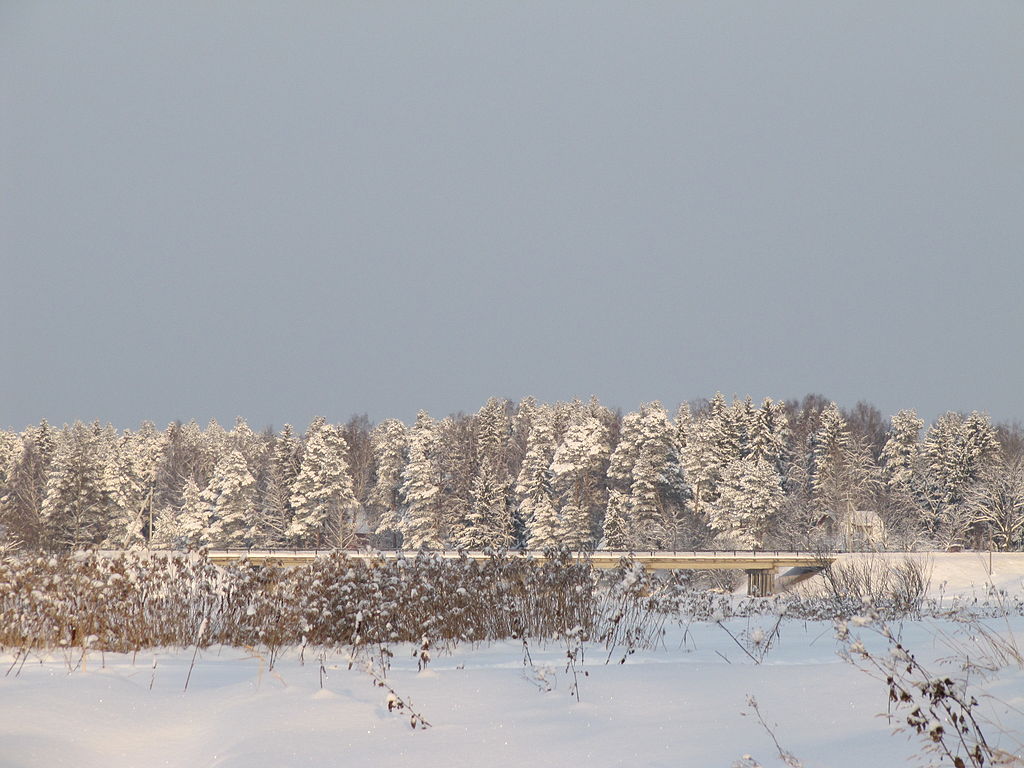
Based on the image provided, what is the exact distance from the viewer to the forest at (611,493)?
4878 centimetres

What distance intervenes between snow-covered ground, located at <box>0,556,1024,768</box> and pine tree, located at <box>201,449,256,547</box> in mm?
45176

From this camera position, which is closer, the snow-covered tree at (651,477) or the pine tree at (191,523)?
the snow-covered tree at (651,477)

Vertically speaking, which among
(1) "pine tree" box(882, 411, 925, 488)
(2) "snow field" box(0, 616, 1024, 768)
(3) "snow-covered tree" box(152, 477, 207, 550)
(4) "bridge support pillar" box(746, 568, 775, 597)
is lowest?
(4) "bridge support pillar" box(746, 568, 775, 597)

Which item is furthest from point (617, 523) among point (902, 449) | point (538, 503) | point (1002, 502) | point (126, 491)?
point (126, 491)

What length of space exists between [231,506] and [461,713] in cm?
4884

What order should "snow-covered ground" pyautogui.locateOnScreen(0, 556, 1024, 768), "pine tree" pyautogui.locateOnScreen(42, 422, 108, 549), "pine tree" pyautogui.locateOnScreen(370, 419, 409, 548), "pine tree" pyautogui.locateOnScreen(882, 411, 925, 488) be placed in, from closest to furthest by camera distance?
"snow-covered ground" pyautogui.locateOnScreen(0, 556, 1024, 768) < "pine tree" pyautogui.locateOnScreen(42, 422, 108, 549) < "pine tree" pyautogui.locateOnScreen(882, 411, 925, 488) < "pine tree" pyautogui.locateOnScreen(370, 419, 409, 548)

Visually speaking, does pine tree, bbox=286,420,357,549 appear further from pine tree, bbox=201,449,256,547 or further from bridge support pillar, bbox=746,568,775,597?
bridge support pillar, bbox=746,568,775,597

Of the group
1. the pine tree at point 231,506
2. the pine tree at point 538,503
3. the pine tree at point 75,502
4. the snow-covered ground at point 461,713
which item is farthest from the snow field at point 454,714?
the pine tree at point 75,502

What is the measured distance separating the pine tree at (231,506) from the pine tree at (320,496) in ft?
8.56

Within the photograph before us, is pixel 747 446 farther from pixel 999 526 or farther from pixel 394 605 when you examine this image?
pixel 394 605

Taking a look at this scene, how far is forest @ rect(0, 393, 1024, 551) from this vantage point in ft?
160

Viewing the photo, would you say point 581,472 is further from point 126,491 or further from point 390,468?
point 126,491

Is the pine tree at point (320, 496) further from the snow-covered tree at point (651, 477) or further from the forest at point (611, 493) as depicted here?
the snow-covered tree at point (651, 477)

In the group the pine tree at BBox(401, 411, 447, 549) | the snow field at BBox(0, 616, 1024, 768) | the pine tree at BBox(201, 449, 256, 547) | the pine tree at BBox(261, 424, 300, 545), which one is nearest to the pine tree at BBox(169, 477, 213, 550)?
the pine tree at BBox(201, 449, 256, 547)
